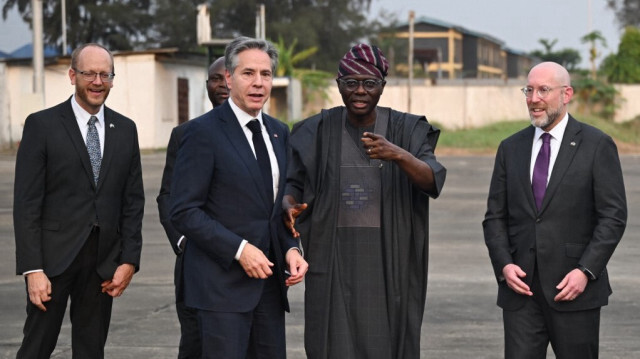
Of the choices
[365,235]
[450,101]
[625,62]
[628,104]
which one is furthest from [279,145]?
[625,62]

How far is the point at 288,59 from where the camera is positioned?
47938 mm

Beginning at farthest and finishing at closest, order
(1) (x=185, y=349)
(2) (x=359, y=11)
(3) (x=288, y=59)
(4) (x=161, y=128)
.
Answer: (2) (x=359, y=11) < (3) (x=288, y=59) < (4) (x=161, y=128) < (1) (x=185, y=349)

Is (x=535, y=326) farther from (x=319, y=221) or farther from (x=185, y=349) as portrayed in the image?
(x=185, y=349)

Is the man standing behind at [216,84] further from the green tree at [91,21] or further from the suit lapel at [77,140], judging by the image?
the green tree at [91,21]

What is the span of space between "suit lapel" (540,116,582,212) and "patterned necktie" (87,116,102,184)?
2.21 metres

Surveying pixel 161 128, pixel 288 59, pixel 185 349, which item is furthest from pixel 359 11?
pixel 185 349

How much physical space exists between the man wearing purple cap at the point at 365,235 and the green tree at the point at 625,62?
50.3 meters

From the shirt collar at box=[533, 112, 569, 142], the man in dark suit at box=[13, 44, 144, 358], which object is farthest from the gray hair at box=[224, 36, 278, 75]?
the shirt collar at box=[533, 112, 569, 142]

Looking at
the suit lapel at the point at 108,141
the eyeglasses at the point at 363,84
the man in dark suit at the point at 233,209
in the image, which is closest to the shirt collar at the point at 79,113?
the suit lapel at the point at 108,141

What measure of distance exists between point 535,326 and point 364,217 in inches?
44.0

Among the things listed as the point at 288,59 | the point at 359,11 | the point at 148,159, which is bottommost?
the point at 148,159

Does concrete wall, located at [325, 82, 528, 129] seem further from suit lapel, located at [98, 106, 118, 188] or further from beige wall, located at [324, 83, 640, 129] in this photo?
suit lapel, located at [98, 106, 118, 188]

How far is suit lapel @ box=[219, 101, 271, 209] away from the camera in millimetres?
4621

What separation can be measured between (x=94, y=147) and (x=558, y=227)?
233cm
